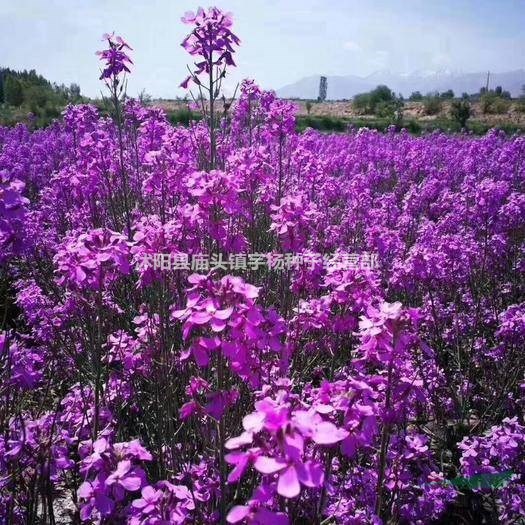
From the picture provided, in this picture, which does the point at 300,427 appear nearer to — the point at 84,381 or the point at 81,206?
the point at 84,381

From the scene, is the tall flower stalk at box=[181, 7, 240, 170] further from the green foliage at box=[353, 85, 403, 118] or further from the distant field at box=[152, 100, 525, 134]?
the green foliage at box=[353, 85, 403, 118]

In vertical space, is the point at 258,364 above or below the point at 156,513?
above

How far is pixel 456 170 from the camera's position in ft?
43.4

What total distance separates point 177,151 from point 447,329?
3501 millimetres

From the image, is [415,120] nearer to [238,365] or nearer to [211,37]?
[211,37]

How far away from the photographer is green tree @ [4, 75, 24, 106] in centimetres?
4634

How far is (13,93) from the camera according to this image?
46188 millimetres

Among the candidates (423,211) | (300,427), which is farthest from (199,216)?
(423,211)

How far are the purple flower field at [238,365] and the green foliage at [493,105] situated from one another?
45.6 m

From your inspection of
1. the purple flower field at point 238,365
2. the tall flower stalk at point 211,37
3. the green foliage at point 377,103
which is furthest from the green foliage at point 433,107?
the tall flower stalk at point 211,37

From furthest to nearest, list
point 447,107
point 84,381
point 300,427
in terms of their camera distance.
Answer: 1. point 447,107
2. point 84,381
3. point 300,427

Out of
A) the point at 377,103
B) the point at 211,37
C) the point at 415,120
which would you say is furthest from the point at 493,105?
the point at 211,37

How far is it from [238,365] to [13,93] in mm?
52573

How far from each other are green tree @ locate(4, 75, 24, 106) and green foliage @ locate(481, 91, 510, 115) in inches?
1760
